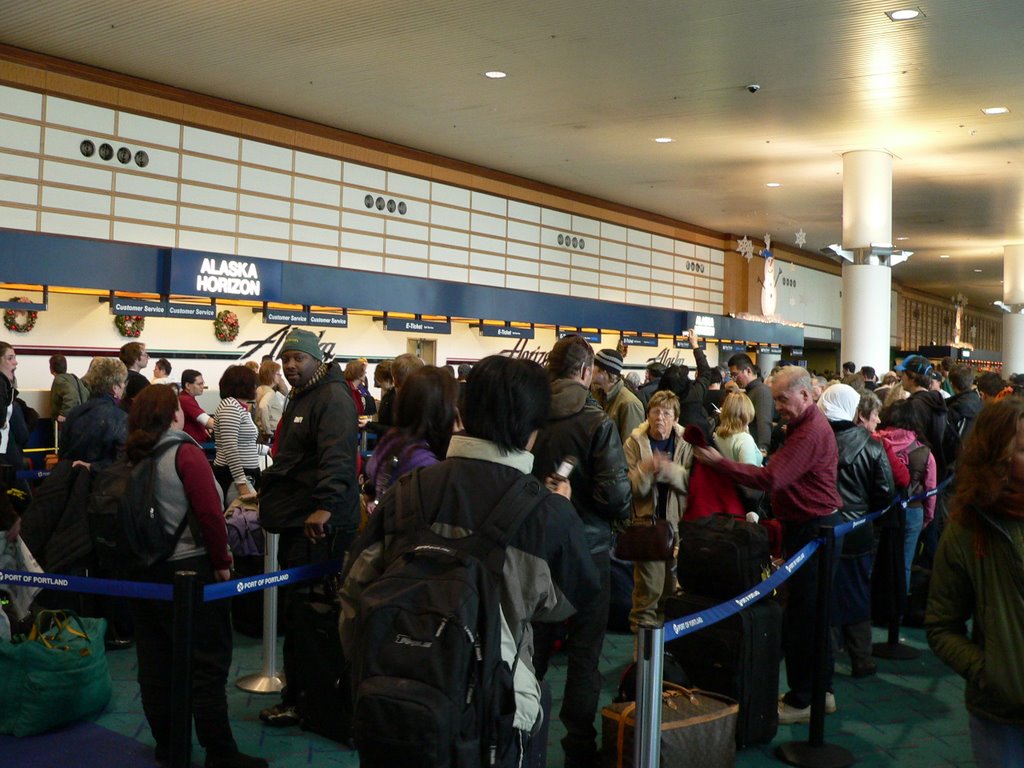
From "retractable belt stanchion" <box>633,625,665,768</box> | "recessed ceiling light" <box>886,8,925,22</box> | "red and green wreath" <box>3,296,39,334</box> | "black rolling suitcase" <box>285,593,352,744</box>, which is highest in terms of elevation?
"recessed ceiling light" <box>886,8,925,22</box>

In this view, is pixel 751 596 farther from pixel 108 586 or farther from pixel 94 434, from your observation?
pixel 94 434

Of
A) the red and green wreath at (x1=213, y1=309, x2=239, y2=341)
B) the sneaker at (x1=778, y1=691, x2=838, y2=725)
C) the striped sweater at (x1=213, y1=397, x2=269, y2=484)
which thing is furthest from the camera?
the red and green wreath at (x1=213, y1=309, x2=239, y2=341)

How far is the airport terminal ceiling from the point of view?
8289 millimetres

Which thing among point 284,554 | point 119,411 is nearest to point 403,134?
point 119,411

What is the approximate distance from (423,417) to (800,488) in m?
1.88

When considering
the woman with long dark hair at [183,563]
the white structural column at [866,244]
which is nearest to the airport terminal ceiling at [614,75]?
the white structural column at [866,244]

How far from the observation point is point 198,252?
35.1ft

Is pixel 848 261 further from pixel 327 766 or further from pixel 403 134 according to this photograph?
pixel 327 766

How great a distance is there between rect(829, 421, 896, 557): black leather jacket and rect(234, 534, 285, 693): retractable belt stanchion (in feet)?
9.16

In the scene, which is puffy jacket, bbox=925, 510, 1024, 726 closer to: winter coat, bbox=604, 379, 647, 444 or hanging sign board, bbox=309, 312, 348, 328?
winter coat, bbox=604, 379, 647, 444

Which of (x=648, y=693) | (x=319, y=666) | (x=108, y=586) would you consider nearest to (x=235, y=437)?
(x=319, y=666)

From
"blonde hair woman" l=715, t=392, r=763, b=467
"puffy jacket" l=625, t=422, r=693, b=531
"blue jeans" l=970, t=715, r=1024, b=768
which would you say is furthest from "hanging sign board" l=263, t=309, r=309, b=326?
"blue jeans" l=970, t=715, r=1024, b=768

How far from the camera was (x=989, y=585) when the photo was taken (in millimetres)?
2287

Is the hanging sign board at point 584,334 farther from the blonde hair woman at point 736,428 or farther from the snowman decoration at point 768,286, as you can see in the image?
the blonde hair woman at point 736,428
